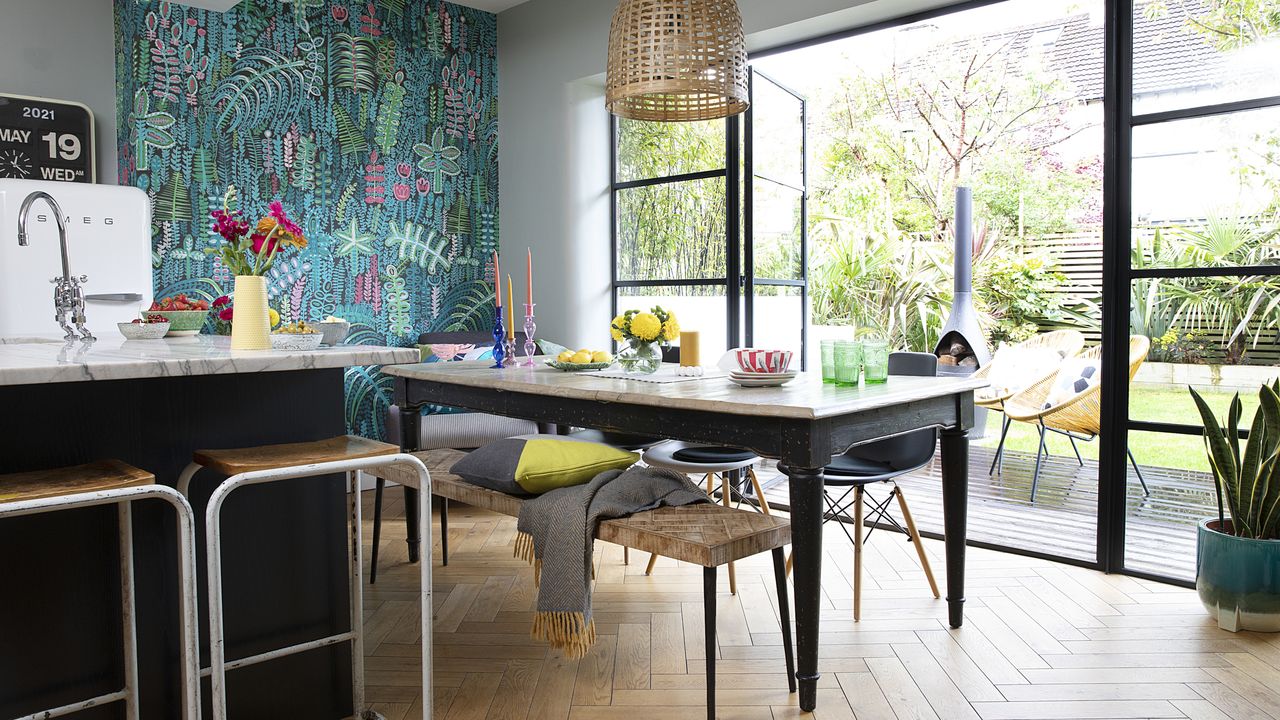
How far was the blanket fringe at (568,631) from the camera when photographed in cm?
225

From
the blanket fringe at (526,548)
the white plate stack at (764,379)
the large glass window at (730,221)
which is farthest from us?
the large glass window at (730,221)

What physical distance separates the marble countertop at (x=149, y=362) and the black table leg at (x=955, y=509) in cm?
159

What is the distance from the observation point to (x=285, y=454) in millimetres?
1956

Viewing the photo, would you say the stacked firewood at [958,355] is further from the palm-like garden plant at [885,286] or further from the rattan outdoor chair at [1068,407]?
the palm-like garden plant at [885,286]

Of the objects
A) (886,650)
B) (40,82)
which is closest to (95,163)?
(40,82)

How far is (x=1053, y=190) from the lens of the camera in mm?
7945

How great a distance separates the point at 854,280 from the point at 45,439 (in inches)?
253

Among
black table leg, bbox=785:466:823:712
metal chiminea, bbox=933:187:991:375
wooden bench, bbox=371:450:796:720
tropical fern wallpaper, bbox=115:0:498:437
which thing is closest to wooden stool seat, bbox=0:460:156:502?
wooden bench, bbox=371:450:796:720

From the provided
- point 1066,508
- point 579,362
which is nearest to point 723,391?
point 579,362

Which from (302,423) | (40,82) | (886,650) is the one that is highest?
(40,82)

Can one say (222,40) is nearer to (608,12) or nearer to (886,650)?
(608,12)

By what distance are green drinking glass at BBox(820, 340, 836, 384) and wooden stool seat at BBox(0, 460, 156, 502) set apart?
179cm

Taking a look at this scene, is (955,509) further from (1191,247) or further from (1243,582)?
(1191,247)

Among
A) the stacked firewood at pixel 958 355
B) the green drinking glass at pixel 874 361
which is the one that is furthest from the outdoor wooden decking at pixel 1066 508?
the green drinking glass at pixel 874 361
